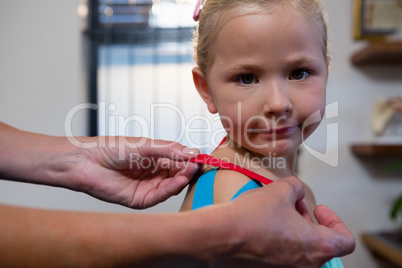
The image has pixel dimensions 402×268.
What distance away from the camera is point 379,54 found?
209 centimetres

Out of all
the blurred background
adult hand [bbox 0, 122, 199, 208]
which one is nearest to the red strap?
adult hand [bbox 0, 122, 199, 208]

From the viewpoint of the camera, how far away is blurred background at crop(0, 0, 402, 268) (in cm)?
233

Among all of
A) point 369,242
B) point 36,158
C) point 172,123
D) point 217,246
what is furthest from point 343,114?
point 217,246

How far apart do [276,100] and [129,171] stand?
0.43 meters

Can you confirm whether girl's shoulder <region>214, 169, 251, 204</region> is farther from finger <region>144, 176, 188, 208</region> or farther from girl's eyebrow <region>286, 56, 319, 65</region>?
girl's eyebrow <region>286, 56, 319, 65</region>

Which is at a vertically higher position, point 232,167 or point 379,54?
point 379,54

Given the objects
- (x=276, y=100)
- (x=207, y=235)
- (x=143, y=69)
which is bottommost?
(x=207, y=235)

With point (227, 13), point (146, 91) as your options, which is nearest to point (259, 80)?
point (227, 13)

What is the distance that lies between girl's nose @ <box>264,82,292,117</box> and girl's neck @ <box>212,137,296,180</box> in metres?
0.12

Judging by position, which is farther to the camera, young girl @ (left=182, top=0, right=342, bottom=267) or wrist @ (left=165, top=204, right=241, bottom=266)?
young girl @ (left=182, top=0, right=342, bottom=267)

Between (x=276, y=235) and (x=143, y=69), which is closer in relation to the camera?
(x=276, y=235)

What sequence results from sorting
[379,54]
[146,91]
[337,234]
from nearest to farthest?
[337,234]
[379,54]
[146,91]

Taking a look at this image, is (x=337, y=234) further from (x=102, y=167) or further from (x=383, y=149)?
(x=383, y=149)

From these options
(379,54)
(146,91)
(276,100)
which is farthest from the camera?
(146,91)
